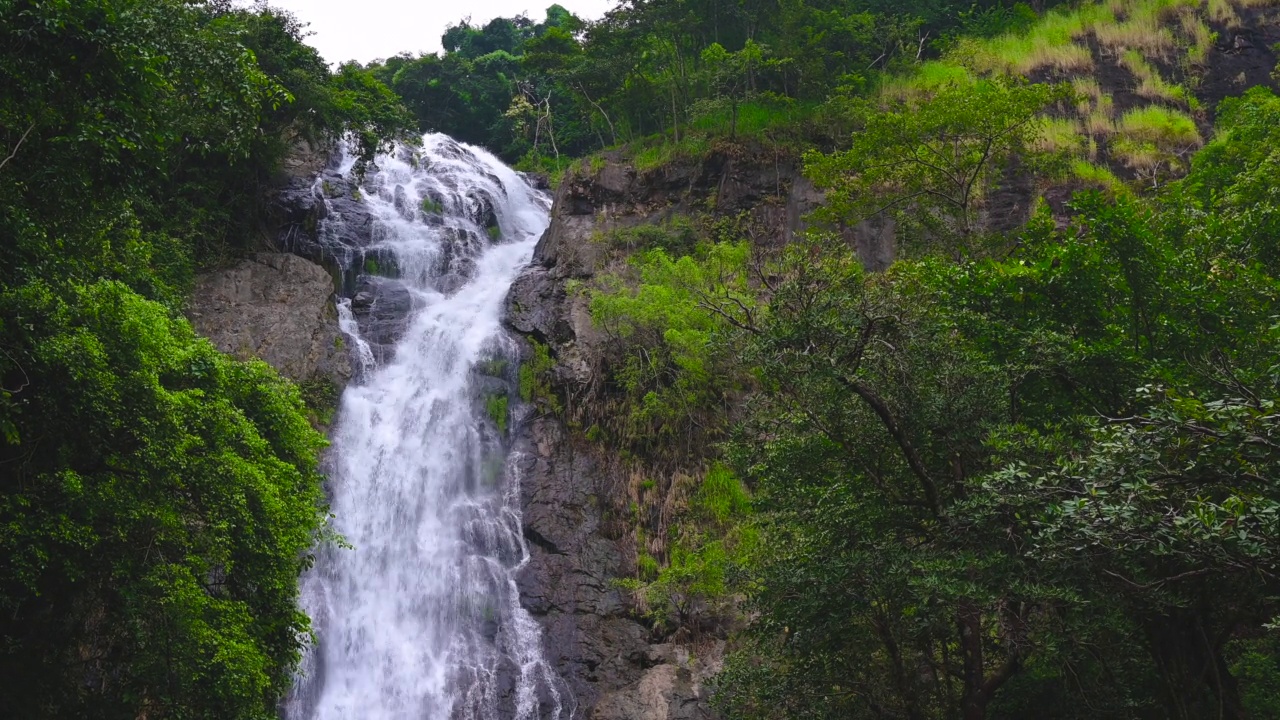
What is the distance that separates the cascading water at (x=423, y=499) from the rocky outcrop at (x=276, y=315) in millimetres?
826

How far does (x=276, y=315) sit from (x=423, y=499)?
6.70 meters

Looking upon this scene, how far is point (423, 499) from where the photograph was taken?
18688 mm

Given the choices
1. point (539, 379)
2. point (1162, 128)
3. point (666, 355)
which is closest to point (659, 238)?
point (666, 355)

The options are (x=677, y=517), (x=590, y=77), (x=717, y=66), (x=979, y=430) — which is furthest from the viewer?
(x=590, y=77)

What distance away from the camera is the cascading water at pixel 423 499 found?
50.2 feet

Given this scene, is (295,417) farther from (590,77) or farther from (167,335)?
(590,77)

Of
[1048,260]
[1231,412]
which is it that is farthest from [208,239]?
[1231,412]

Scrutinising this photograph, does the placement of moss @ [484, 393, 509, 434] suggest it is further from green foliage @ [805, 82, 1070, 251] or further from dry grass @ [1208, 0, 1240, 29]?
dry grass @ [1208, 0, 1240, 29]

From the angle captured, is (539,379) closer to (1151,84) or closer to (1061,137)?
(1061,137)

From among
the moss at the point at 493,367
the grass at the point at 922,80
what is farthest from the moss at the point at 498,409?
the grass at the point at 922,80

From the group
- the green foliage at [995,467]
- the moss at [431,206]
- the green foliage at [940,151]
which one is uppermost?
the moss at [431,206]

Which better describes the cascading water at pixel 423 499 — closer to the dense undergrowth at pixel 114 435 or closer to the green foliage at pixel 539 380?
the green foliage at pixel 539 380

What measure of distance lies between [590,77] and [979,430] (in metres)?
22.2

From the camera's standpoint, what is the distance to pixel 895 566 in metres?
8.45
